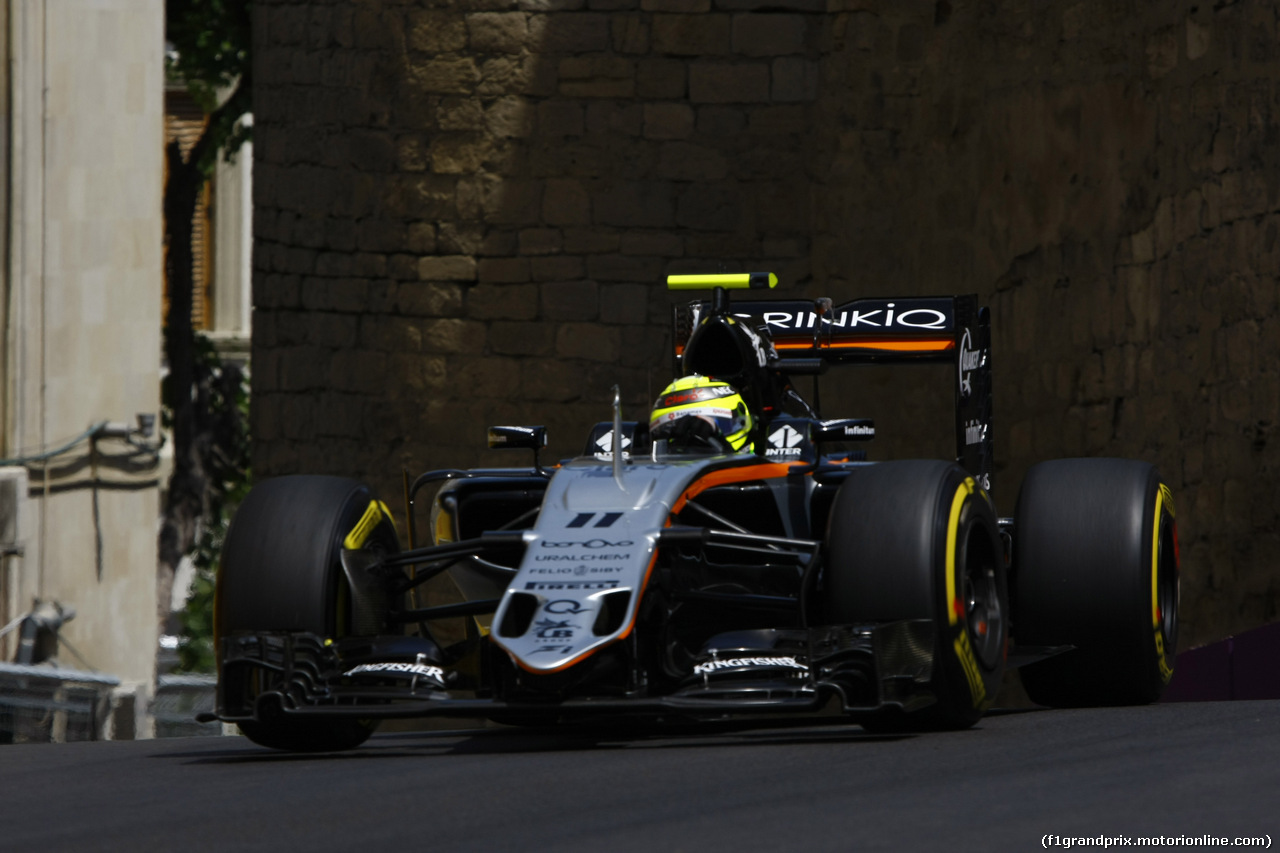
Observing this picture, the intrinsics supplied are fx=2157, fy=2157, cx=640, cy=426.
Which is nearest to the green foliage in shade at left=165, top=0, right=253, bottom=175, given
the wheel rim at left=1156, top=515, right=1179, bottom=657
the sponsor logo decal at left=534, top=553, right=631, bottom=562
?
the wheel rim at left=1156, top=515, right=1179, bottom=657

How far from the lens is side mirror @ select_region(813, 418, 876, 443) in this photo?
729 cm

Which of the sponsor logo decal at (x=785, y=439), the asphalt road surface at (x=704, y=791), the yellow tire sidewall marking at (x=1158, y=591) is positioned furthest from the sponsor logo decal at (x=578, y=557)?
the yellow tire sidewall marking at (x=1158, y=591)

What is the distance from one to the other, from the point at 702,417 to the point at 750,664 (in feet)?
5.03

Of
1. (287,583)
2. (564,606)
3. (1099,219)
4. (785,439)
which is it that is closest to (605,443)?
(785,439)

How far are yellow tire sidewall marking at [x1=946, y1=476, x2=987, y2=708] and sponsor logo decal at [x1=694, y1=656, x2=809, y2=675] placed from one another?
449 mm

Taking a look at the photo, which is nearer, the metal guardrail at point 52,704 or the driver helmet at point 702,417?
the driver helmet at point 702,417

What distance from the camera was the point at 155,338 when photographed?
18.6m

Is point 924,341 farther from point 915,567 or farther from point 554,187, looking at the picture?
point 554,187

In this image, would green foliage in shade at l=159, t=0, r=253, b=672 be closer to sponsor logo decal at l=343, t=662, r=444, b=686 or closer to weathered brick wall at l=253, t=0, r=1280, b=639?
weathered brick wall at l=253, t=0, r=1280, b=639

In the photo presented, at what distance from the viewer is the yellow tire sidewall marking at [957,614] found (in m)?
6.02

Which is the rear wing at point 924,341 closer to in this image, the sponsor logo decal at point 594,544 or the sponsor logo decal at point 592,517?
the sponsor logo decal at point 592,517

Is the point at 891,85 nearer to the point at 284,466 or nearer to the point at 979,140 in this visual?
the point at 979,140

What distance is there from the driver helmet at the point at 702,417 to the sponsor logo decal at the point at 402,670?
1471 mm

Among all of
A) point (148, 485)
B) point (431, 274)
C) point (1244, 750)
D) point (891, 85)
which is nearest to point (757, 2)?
point (891, 85)
